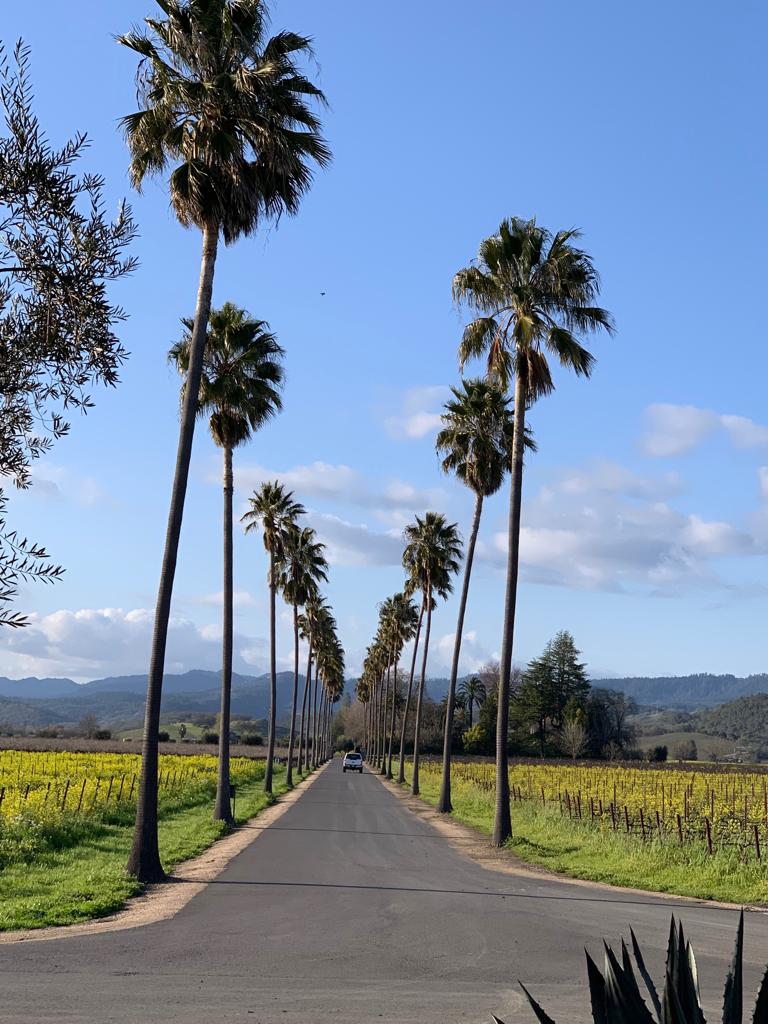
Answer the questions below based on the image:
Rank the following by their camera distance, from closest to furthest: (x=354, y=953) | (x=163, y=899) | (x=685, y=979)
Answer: (x=685, y=979), (x=354, y=953), (x=163, y=899)

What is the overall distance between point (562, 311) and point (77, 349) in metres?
20.5

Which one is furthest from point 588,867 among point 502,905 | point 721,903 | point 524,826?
point 524,826

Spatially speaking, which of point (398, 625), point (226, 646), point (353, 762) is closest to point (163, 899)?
point (226, 646)

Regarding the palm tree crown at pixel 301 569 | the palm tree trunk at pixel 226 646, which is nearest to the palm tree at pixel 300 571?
the palm tree crown at pixel 301 569

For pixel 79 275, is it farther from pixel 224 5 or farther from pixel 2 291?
pixel 224 5

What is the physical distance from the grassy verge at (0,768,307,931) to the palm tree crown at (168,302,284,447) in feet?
36.5

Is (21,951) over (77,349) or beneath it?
beneath

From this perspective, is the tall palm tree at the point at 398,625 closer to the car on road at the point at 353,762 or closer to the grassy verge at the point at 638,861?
the car on road at the point at 353,762

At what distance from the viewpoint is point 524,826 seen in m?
30.6

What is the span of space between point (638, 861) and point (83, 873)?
36.1 ft

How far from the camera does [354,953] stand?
11828mm

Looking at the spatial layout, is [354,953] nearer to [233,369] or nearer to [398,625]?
[233,369]

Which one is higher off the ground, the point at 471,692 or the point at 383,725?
the point at 471,692

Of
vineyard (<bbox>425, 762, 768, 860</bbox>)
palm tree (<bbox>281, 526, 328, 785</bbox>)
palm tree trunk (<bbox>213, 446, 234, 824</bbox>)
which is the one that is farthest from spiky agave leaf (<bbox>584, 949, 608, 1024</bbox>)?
palm tree (<bbox>281, 526, 328, 785</bbox>)
